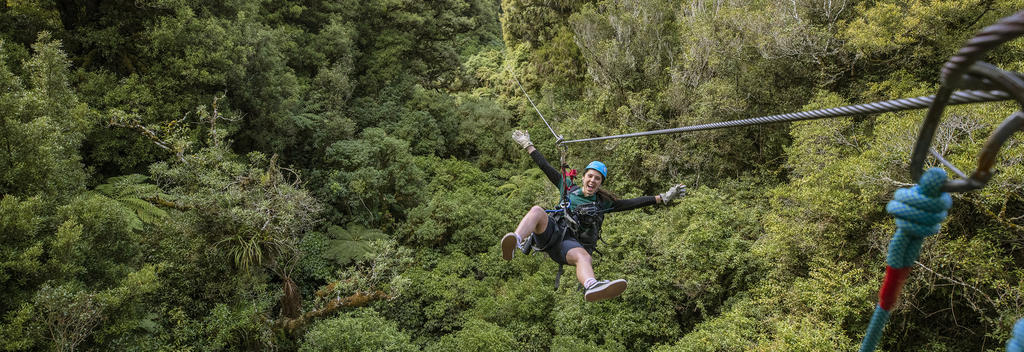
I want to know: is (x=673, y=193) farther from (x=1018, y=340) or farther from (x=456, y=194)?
(x=456, y=194)

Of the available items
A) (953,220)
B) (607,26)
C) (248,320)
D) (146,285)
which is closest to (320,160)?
(248,320)

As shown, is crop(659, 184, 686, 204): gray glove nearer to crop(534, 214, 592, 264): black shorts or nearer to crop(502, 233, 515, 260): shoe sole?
crop(534, 214, 592, 264): black shorts

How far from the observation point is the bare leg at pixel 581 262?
13.2 feet

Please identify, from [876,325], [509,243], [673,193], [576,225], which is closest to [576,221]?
[576,225]

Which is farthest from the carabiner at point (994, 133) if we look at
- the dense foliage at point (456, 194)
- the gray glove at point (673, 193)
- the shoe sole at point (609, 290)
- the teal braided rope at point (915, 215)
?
the dense foliage at point (456, 194)

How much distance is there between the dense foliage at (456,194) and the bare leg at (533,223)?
10.0 feet

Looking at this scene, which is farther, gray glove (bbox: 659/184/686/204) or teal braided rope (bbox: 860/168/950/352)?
gray glove (bbox: 659/184/686/204)

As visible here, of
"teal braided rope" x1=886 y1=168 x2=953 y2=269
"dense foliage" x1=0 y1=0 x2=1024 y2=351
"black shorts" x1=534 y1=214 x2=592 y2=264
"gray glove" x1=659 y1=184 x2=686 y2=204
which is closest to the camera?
"teal braided rope" x1=886 y1=168 x2=953 y2=269

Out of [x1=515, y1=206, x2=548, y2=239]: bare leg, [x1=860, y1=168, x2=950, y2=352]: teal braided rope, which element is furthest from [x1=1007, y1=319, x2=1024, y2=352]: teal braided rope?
[x1=515, y1=206, x2=548, y2=239]: bare leg

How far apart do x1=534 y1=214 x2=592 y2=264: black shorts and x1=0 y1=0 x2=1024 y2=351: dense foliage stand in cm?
266

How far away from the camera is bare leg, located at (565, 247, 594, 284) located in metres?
4.02

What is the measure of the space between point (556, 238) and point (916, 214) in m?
3.32

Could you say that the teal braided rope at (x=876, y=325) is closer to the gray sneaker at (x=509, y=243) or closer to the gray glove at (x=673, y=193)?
the gray sneaker at (x=509, y=243)

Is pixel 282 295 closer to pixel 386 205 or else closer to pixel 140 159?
pixel 140 159
